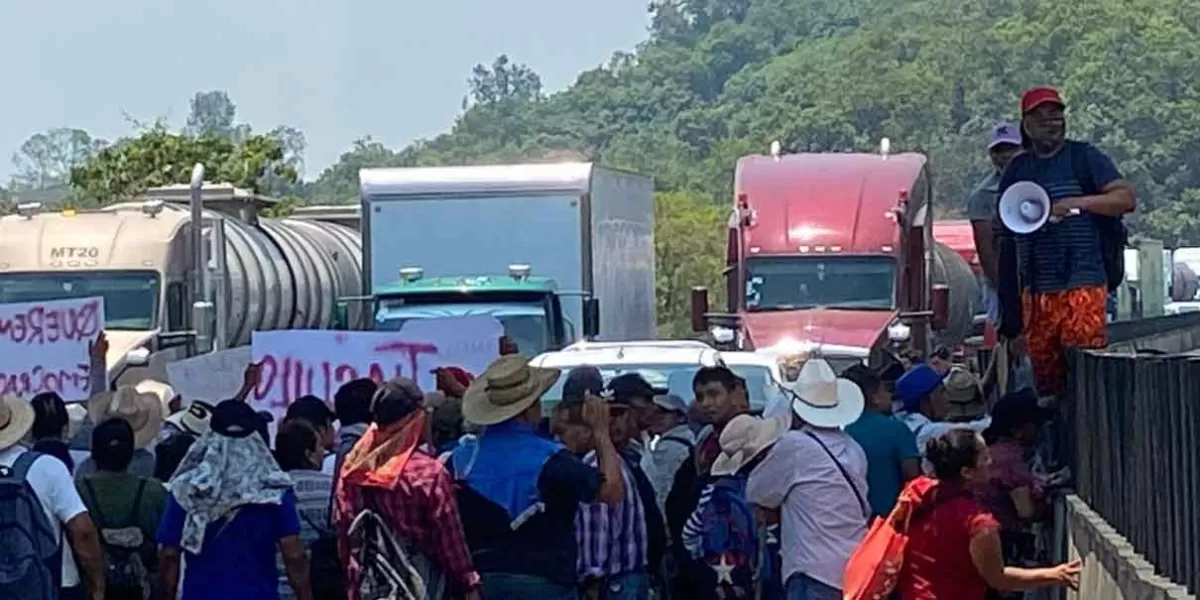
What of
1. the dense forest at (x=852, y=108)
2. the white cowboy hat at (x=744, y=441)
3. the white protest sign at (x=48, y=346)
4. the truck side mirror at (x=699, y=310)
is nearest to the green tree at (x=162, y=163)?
the dense forest at (x=852, y=108)

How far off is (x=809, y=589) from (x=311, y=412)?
2.23m

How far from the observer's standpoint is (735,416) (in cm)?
1103

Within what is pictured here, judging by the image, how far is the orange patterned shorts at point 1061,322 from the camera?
1152 cm

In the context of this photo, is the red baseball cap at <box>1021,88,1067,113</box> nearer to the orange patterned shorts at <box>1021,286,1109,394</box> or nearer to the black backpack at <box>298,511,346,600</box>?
the orange patterned shorts at <box>1021,286,1109,394</box>

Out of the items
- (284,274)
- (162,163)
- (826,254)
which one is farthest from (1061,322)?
(162,163)

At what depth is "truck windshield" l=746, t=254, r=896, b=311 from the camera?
2689 cm

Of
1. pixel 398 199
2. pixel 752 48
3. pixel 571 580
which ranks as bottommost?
pixel 571 580

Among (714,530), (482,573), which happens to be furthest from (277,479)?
(714,530)

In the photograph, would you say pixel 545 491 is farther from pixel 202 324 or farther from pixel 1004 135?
pixel 202 324

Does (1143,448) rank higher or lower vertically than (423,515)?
higher

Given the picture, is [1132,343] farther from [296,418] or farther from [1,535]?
[1,535]

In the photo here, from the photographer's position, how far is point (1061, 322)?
1159 centimetres

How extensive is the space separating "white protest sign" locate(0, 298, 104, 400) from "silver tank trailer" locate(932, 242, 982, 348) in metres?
18.9

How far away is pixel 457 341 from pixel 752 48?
18226 cm
